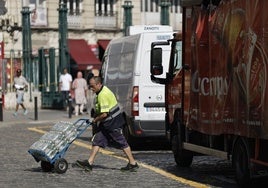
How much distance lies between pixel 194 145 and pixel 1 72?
2036 centimetres

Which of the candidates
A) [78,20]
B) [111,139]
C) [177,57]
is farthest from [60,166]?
[78,20]

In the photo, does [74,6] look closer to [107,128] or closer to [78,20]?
[78,20]

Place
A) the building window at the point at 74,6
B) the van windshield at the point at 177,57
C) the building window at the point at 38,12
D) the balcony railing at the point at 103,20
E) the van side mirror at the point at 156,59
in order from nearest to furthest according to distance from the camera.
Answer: the van windshield at the point at 177,57
the van side mirror at the point at 156,59
the building window at the point at 38,12
the building window at the point at 74,6
the balcony railing at the point at 103,20

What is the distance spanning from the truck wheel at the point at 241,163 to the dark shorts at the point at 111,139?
2.59 meters

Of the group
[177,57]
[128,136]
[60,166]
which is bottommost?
[128,136]

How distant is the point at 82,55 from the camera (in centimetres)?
5047

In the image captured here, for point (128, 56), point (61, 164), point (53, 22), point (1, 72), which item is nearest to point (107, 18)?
point (53, 22)

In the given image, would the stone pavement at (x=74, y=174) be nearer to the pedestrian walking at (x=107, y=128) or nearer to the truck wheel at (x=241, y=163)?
the pedestrian walking at (x=107, y=128)

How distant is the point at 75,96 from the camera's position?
31219 millimetres

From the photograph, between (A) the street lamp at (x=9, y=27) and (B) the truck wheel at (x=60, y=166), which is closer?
(B) the truck wheel at (x=60, y=166)

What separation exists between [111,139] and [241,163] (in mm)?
3002

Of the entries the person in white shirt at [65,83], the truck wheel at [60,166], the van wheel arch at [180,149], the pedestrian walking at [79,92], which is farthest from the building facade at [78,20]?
the truck wheel at [60,166]

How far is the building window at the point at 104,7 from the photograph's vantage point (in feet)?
175

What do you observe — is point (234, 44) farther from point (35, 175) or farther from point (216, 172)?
point (35, 175)
